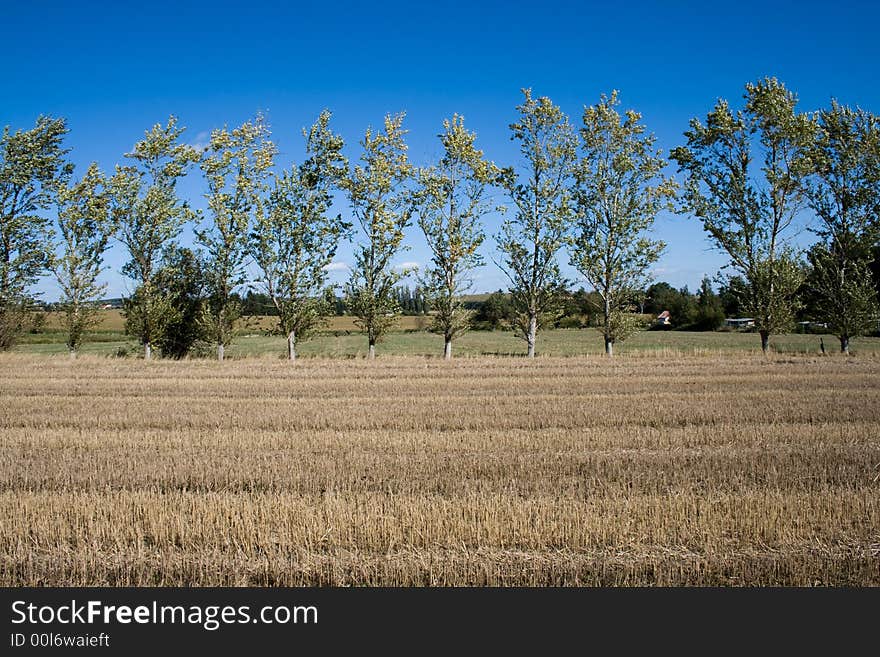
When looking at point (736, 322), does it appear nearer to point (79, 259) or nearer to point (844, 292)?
point (844, 292)

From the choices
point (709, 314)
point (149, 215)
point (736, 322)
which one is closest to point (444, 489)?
point (149, 215)

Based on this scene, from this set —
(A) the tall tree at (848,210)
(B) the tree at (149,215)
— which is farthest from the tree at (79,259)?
(A) the tall tree at (848,210)

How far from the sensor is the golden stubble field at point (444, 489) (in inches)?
254

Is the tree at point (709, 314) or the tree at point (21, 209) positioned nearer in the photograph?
the tree at point (21, 209)

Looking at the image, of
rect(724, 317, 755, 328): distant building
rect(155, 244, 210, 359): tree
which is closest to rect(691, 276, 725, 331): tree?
rect(724, 317, 755, 328): distant building

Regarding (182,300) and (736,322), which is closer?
(182,300)

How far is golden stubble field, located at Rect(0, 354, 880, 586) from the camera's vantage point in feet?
21.2

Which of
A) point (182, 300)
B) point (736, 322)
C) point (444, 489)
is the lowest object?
point (444, 489)

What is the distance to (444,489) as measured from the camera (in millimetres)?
9125

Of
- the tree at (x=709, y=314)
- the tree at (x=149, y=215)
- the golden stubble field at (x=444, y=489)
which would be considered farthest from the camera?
the tree at (x=709, y=314)

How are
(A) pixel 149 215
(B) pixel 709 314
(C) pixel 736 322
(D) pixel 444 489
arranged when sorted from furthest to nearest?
(C) pixel 736 322 < (B) pixel 709 314 < (A) pixel 149 215 < (D) pixel 444 489

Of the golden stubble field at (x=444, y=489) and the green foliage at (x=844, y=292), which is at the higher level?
the green foliage at (x=844, y=292)

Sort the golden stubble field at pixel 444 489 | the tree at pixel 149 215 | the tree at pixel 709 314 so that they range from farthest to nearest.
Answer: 1. the tree at pixel 709 314
2. the tree at pixel 149 215
3. the golden stubble field at pixel 444 489

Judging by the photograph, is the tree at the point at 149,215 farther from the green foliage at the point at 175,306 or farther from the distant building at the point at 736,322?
the distant building at the point at 736,322
